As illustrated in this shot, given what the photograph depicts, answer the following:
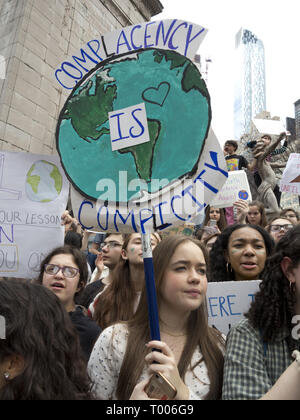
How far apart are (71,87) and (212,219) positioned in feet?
12.3

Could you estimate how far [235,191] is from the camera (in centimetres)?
478

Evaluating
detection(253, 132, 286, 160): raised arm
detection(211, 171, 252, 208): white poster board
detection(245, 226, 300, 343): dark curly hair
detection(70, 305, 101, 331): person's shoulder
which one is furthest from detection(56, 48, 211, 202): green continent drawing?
detection(253, 132, 286, 160): raised arm

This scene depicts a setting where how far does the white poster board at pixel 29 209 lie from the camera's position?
8.29 ft

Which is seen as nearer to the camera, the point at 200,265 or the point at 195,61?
the point at 195,61

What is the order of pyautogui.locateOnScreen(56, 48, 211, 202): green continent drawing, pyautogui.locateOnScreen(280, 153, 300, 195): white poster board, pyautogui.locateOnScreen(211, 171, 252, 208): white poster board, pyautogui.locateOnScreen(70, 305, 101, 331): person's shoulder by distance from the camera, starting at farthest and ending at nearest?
pyautogui.locateOnScreen(211, 171, 252, 208): white poster board → pyautogui.locateOnScreen(280, 153, 300, 195): white poster board → pyautogui.locateOnScreen(70, 305, 101, 331): person's shoulder → pyautogui.locateOnScreen(56, 48, 211, 202): green continent drawing

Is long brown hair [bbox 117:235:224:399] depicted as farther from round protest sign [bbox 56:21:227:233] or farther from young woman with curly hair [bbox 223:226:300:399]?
round protest sign [bbox 56:21:227:233]

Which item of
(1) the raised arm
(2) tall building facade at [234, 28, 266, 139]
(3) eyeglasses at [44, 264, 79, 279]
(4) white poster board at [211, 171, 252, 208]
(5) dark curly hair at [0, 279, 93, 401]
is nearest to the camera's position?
(5) dark curly hair at [0, 279, 93, 401]

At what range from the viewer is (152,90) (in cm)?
145

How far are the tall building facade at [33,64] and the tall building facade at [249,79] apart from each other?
85078 millimetres

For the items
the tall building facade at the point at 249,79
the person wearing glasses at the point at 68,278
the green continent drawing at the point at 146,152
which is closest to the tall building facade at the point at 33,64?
the person wearing glasses at the point at 68,278

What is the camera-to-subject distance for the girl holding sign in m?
1.46

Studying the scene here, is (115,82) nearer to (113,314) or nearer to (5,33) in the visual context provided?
(113,314)

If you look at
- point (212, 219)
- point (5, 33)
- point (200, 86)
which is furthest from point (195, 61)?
point (5, 33)

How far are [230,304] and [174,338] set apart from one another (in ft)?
2.19
